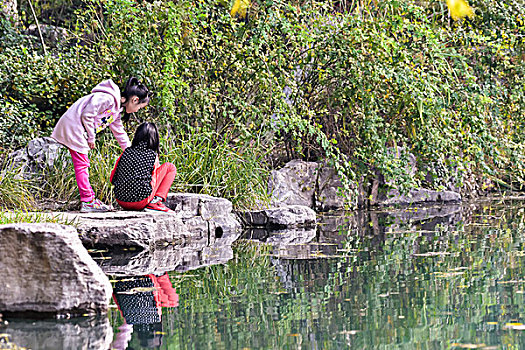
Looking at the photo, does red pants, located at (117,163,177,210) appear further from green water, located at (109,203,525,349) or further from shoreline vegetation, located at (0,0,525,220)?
green water, located at (109,203,525,349)

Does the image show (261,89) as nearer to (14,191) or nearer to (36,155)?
(36,155)

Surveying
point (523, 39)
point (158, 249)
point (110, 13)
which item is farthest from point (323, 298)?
point (523, 39)

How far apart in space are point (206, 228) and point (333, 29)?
3.66m

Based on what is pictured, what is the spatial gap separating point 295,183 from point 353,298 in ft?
21.1

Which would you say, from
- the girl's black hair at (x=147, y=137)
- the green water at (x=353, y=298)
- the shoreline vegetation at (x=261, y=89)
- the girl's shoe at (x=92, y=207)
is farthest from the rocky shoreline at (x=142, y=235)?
the girl's black hair at (x=147, y=137)

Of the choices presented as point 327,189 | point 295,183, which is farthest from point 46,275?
point 327,189

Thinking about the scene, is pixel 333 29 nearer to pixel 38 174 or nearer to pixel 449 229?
pixel 449 229

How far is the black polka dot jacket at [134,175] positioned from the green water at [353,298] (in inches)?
50.4

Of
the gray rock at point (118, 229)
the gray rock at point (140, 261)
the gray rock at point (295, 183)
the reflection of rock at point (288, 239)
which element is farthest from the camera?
the gray rock at point (295, 183)

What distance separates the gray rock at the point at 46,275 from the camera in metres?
3.45

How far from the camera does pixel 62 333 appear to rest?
9.98ft

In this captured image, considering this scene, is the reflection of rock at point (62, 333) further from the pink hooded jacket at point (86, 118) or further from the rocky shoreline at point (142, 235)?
the pink hooded jacket at point (86, 118)

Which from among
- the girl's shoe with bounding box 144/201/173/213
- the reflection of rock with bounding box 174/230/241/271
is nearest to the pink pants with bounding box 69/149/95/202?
the girl's shoe with bounding box 144/201/173/213

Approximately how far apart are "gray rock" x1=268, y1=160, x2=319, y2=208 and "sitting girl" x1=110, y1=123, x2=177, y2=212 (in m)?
2.68
